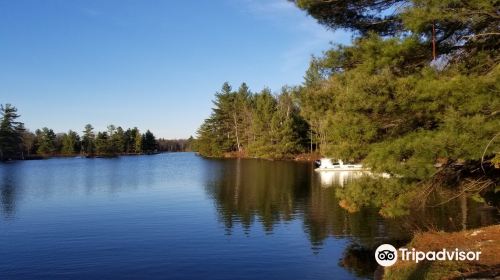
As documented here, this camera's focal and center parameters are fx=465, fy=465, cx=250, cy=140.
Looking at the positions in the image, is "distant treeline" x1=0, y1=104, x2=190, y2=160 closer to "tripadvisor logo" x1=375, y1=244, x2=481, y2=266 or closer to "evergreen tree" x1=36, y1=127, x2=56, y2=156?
"evergreen tree" x1=36, y1=127, x2=56, y2=156

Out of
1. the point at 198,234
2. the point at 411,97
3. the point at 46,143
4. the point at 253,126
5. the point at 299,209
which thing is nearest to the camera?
the point at 411,97

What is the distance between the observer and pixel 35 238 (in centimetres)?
1956

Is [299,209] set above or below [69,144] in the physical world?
below

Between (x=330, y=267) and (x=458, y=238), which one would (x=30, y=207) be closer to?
(x=330, y=267)

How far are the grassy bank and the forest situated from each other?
4.18 feet

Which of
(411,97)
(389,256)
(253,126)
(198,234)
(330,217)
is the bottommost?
(198,234)

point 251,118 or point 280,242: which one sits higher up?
point 251,118

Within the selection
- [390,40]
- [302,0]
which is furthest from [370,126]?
[302,0]

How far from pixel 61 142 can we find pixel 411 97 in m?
123

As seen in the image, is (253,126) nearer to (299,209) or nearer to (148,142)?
(299,209)

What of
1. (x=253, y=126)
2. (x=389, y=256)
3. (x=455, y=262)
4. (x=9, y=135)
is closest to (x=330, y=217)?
(x=389, y=256)

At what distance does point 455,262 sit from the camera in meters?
10.4

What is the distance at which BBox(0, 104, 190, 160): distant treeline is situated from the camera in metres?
98.7

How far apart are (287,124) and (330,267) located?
5948 centimetres
